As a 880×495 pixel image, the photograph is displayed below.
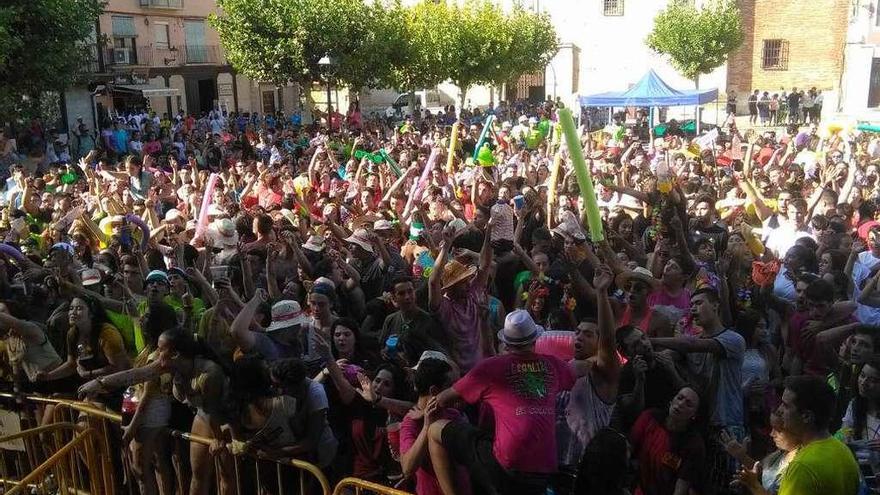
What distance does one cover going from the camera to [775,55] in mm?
37500

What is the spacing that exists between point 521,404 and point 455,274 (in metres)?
1.76

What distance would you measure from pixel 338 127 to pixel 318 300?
18382 millimetres

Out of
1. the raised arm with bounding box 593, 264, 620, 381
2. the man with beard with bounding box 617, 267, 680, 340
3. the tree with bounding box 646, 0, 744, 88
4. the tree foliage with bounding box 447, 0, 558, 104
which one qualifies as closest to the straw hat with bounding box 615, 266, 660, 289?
the man with beard with bounding box 617, 267, 680, 340

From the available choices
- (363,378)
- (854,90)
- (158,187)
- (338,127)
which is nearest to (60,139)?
(338,127)

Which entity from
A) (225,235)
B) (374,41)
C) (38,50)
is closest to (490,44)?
(374,41)

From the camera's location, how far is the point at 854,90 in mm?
31391

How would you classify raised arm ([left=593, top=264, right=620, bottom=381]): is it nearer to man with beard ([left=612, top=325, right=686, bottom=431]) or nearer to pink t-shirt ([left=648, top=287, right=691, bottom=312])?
man with beard ([left=612, top=325, right=686, bottom=431])

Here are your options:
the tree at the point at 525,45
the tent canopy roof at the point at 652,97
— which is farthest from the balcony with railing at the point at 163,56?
the tent canopy roof at the point at 652,97

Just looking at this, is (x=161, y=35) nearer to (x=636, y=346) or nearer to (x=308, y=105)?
(x=308, y=105)

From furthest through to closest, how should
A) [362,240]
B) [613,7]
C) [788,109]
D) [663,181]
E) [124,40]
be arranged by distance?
[613,7] < [124,40] < [788,109] < [663,181] < [362,240]

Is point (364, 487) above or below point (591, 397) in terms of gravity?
below

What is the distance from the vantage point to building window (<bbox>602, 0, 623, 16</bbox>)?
127ft

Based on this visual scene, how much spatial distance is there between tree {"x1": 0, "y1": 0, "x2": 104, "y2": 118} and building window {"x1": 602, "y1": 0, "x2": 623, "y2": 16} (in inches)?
1017

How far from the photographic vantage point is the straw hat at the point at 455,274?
5496 mm
